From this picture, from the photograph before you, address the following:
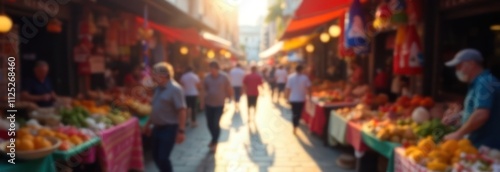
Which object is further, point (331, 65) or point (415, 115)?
point (331, 65)

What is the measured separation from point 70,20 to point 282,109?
10.6 metres

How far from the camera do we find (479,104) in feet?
14.1

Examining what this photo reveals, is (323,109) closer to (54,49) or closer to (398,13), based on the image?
(398,13)

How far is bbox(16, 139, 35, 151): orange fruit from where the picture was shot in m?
4.30

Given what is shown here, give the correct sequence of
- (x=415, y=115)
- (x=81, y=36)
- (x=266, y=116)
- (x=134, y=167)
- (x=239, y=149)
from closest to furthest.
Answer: (x=415, y=115) → (x=134, y=167) → (x=81, y=36) → (x=239, y=149) → (x=266, y=116)

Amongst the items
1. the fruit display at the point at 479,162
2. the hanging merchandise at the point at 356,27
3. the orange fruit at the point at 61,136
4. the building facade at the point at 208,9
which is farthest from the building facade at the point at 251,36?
the fruit display at the point at 479,162

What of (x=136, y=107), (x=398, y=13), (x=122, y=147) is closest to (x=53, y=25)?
(x=136, y=107)

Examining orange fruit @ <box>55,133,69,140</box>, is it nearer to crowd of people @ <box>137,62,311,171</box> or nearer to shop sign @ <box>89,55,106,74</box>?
crowd of people @ <box>137,62,311,171</box>

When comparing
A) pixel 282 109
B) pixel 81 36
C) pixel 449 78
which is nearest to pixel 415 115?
pixel 449 78

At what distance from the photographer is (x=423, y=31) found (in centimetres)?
842

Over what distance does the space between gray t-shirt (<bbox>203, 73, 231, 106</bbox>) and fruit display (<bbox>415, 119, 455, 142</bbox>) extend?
4.37 metres

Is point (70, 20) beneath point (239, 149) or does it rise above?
above

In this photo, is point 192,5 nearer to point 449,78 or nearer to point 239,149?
point 239,149

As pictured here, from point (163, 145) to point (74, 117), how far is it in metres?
1.44
